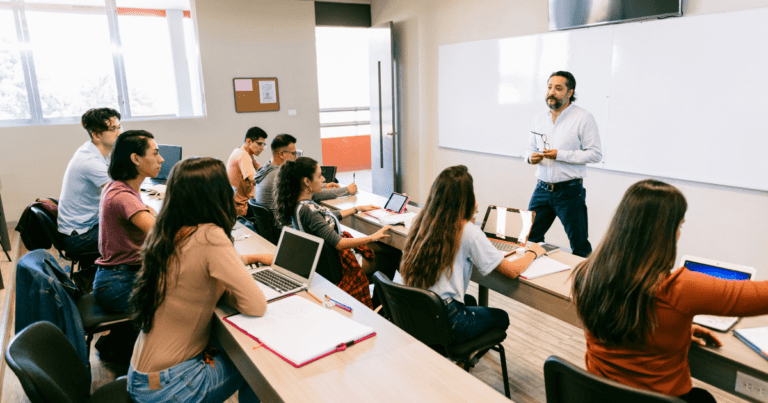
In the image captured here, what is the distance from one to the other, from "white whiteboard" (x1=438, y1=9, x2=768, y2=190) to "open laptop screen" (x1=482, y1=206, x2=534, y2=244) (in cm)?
182

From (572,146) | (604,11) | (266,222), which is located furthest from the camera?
(604,11)

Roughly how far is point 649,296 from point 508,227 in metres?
1.24

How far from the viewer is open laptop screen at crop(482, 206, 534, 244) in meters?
2.45

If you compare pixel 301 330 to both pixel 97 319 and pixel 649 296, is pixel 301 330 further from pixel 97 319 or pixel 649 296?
pixel 97 319

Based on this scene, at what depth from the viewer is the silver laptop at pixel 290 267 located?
189 cm

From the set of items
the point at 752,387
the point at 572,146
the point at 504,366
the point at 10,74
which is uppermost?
the point at 10,74

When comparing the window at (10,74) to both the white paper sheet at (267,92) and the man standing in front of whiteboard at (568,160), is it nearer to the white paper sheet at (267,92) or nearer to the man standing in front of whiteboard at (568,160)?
the white paper sheet at (267,92)

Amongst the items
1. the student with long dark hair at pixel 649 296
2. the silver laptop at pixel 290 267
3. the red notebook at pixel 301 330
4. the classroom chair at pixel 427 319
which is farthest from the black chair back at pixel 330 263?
the student with long dark hair at pixel 649 296

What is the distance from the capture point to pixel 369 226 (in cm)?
322

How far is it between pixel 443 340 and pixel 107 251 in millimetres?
1591

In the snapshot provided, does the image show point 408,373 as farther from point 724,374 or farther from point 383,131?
point 383,131

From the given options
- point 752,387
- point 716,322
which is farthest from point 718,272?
point 752,387

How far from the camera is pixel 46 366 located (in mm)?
1354

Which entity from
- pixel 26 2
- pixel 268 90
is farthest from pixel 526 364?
pixel 26 2
